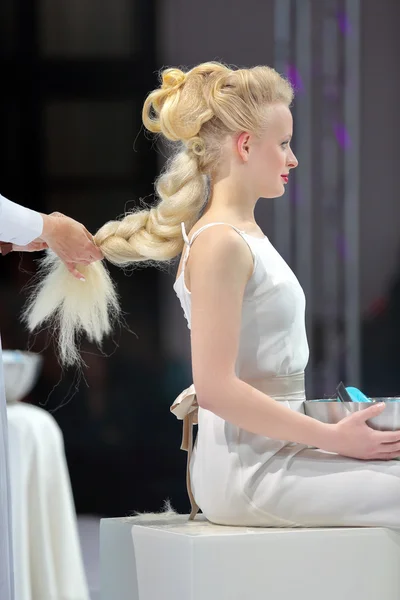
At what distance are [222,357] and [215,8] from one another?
3.05 metres

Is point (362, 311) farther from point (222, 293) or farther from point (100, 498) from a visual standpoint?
point (222, 293)

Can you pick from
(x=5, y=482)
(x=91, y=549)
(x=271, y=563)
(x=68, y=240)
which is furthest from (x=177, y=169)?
(x=91, y=549)

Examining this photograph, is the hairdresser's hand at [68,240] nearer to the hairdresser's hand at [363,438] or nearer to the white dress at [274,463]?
the white dress at [274,463]

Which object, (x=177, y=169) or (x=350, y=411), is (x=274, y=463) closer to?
(x=350, y=411)

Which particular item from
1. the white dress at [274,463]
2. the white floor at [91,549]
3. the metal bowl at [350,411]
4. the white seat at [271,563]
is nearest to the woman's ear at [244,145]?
the white dress at [274,463]

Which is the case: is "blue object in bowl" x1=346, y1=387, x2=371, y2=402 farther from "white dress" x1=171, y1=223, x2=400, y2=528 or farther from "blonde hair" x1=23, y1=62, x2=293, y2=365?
"blonde hair" x1=23, y1=62, x2=293, y2=365

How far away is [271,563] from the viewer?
183cm

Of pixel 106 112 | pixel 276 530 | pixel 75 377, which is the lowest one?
pixel 75 377

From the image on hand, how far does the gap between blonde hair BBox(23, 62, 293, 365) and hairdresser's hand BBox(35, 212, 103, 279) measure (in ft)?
0.10

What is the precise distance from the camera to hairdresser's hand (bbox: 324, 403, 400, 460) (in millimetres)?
1890

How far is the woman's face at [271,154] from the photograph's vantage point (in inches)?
83.7

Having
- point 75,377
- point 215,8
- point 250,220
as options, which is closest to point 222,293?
point 250,220

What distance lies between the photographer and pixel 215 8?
15.2ft

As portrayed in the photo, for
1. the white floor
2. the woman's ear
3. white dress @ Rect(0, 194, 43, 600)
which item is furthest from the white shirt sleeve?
the white floor
